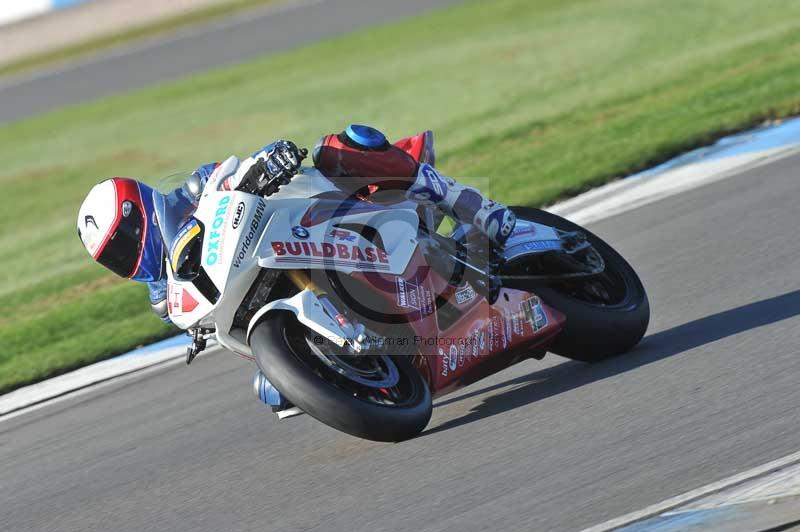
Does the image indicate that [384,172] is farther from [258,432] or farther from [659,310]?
[659,310]

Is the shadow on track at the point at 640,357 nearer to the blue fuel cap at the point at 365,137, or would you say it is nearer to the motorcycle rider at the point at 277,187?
the motorcycle rider at the point at 277,187

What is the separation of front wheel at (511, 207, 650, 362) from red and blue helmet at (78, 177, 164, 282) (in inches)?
68.2

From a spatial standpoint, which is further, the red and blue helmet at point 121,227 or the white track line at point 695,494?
the red and blue helmet at point 121,227

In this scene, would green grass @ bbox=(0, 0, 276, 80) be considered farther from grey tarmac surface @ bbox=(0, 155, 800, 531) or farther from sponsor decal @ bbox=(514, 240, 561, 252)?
sponsor decal @ bbox=(514, 240, 561, 252)

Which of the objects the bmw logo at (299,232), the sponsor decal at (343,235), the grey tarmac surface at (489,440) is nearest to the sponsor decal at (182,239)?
the bmw logo at (299,232)

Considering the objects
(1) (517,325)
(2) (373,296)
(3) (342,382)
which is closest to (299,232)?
(2) (373,296)

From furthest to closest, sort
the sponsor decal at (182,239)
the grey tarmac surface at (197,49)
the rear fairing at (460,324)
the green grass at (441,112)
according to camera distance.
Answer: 1. the grey tarmac surface at (197,49)
2. the green grass at (441,112)
3. the rear fairing at (460,324)
4. the sponsor decal at (182,239)

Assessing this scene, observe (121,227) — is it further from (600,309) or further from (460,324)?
(600,309)

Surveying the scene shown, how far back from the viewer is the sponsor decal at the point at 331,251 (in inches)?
195

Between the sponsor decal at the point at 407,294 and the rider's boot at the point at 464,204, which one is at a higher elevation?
the rider's boot at the point at 464,204

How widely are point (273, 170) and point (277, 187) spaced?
0.10 meters

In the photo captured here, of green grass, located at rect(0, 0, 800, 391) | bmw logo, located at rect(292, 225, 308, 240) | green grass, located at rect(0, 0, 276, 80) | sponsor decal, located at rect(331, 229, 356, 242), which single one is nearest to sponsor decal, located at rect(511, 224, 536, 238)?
sponsor decal, located at rect(331, 229, 356, 242)

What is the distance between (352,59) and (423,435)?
51.8 feet

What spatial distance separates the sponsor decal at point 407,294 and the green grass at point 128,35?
24264 mm
